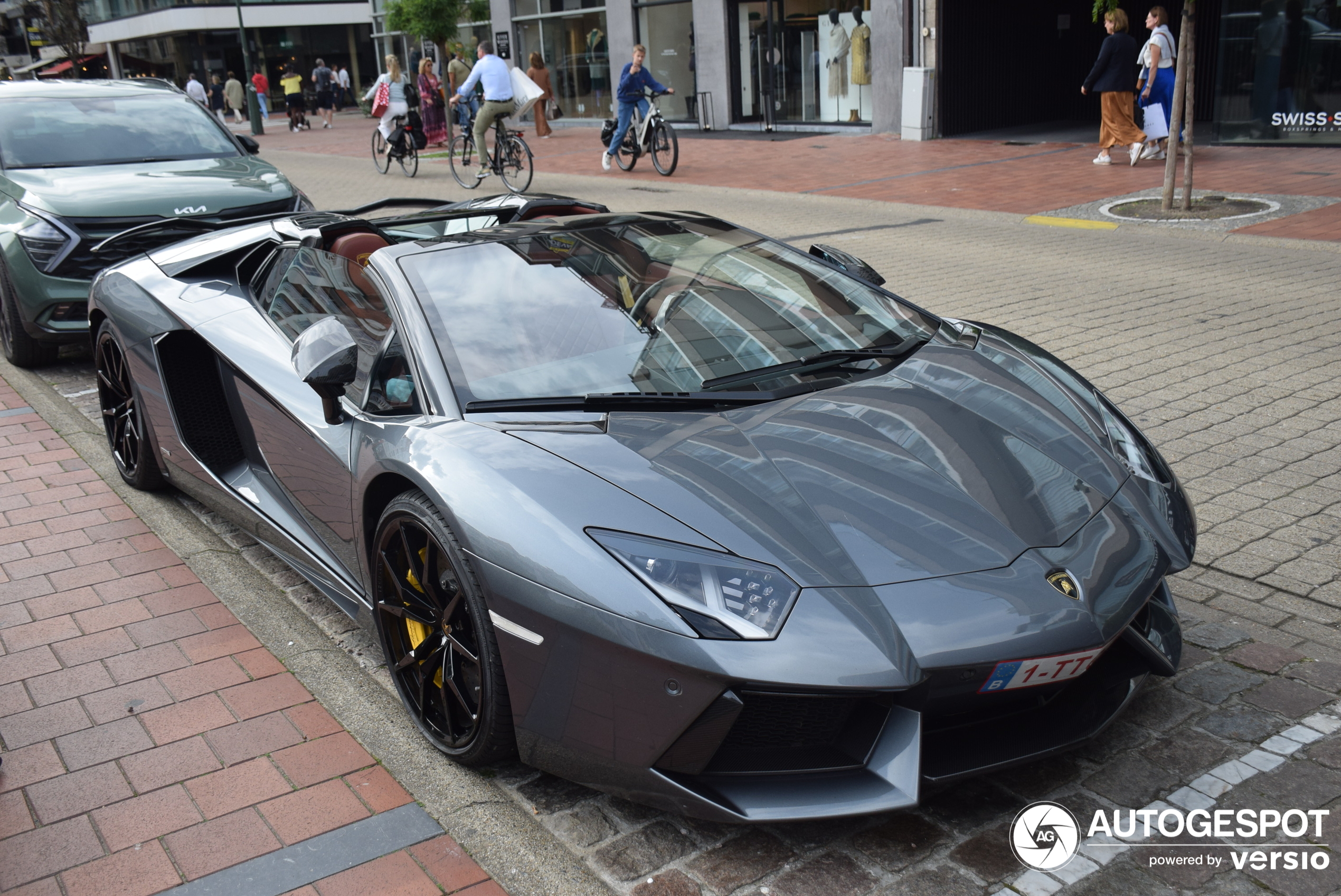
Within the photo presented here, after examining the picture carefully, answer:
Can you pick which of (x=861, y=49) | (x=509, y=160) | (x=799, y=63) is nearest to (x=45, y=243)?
(x=509, y=160)

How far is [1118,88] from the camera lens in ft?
47.0

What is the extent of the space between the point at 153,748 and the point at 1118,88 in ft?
46.7

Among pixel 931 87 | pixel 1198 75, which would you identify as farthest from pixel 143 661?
pixel 1198 75

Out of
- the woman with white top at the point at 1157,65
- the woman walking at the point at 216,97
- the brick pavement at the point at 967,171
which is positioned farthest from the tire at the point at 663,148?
the woman walking at the point at 216,97

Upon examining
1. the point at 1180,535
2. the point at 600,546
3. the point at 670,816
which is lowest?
the point at 670,816

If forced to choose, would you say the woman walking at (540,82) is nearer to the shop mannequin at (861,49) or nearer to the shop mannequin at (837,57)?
the shop mannequin at (837,57)

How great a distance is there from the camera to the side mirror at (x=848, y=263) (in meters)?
4.06

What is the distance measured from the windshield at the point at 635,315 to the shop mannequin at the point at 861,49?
1821cm

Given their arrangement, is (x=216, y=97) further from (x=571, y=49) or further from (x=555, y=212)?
(x=555, y=212)

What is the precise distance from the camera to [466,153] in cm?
1809

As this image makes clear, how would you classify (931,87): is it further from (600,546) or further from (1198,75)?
(600,546)

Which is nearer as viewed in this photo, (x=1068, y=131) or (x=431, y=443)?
(x=431, y=443)

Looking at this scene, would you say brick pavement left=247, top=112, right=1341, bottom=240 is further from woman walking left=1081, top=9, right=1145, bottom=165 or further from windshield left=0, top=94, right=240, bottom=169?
windshield left=0, top=94, right=240, bottom=169

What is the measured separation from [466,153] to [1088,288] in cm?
1220
